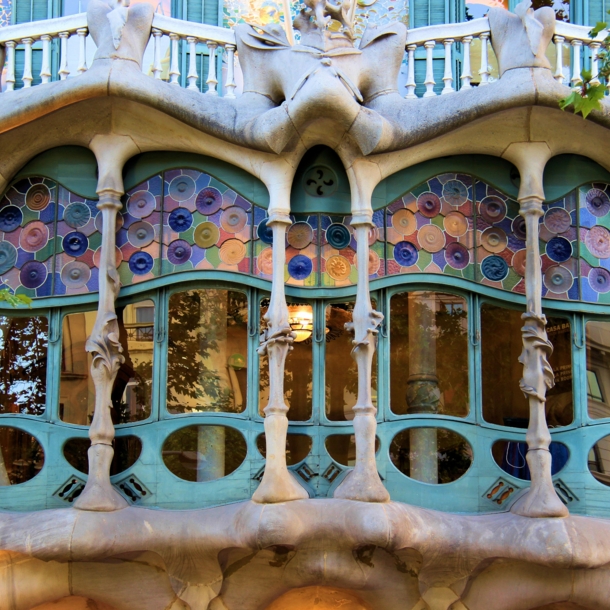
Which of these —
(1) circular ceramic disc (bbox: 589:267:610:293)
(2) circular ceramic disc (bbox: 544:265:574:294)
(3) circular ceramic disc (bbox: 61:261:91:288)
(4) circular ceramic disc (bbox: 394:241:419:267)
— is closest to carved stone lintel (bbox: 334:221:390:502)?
(4) circular ceramic disc (bbox: 394:241:419:267)

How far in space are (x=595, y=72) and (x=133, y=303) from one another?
191 inches

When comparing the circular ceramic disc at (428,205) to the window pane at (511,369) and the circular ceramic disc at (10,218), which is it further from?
the circular ceramic disc at (10,218)

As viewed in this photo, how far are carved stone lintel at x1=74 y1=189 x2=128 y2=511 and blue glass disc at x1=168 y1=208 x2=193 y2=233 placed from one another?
520mm

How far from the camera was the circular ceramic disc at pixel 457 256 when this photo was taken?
12.9m

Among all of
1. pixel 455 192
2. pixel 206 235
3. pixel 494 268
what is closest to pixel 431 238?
pixel 455 192

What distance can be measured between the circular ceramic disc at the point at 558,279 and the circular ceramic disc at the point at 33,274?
A: 4.65m

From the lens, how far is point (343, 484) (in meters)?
12.0

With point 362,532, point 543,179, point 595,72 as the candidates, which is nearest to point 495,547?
point 362,532

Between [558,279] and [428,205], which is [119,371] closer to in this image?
[428,205]

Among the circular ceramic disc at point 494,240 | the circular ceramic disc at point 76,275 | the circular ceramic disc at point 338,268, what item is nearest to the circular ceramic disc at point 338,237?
the circular ceramic disc at point 338,268

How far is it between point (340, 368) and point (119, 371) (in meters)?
1.99

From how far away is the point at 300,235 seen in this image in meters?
12.9

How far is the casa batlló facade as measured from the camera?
1215 cm

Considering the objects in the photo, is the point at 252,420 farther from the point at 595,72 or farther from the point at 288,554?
the point at 595,72
